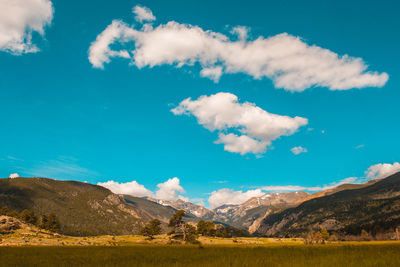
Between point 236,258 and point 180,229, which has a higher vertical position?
point 236,258

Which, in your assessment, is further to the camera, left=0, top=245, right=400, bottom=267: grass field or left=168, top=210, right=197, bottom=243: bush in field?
left=168, top=210, right=197, bottom=243: bush in field

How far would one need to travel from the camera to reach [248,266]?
12.0m

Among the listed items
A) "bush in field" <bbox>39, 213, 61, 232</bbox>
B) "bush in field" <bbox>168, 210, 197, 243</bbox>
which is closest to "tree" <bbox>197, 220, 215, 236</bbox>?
"bush in field" <bbox>168, 210, 197, 243</bbox>

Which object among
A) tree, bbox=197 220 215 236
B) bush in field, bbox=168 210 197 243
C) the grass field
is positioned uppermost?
the grass field

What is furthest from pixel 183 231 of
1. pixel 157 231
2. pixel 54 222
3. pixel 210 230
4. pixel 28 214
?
pixel 28 214

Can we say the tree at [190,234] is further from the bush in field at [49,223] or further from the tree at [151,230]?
the bush in field at [49,223]

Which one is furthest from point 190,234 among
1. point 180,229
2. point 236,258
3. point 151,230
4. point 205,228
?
point 236,258

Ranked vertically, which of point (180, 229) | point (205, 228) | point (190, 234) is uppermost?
point (180, 229)

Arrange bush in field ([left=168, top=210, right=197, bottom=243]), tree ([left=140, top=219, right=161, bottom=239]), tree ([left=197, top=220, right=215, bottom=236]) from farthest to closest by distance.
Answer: tree ([left=197, top=220, right=215, bottom=236]) < tree ([left=140, top=219, right=161, bottom=239]) < bush in field ([left=168, top=210, right=197, bottom=243])

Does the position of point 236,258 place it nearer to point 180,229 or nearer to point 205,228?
point 180,229

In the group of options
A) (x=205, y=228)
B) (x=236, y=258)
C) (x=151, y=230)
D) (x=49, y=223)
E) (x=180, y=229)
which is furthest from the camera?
(x=49, y=223)

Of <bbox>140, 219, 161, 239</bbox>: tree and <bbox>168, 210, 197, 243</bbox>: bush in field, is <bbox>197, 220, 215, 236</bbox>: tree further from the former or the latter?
<bbox>168, 210, 197, 243</bbox>: bush in field

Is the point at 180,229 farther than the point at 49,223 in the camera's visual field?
No

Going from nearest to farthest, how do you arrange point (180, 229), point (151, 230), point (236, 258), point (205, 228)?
point (236, 258) → point (180, 229) → point (151, 230) → point (205, 228)
